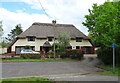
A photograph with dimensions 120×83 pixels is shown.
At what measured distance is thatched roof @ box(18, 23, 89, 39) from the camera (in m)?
34.4

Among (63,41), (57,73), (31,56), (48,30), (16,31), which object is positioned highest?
(16,31)

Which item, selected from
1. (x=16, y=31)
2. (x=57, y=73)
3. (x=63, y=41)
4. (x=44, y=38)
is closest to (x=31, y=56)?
(x=63, y=41)

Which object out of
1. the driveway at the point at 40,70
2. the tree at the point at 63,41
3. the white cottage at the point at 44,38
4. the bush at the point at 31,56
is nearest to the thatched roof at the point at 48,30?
the white cottage at the point at 44,38

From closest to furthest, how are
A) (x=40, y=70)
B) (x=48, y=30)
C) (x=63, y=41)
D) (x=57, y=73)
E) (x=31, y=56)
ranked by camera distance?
1. (x=57, y=73)
2. (x=40, y=70)
3. (x=31, y=56)
4. (x=63, y=41)
5. (x=48, y=30)

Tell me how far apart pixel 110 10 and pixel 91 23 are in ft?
35.3

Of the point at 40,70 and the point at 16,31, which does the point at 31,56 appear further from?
the point at 16,31

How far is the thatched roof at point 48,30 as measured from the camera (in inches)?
1353

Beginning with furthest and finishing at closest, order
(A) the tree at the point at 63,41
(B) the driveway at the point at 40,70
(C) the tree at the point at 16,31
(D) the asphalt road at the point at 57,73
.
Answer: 1. (C) the tree at the point at 16,31
2. (A) the tree at the point at 63,41
3. (B) the driveway at the point at 40,70
4. (D) the asphalt road at the point at 57,73

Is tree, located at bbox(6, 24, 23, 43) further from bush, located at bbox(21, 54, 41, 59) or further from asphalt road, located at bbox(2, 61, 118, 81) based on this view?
asphalt road, located at bbox(2, 61, 118, 81)

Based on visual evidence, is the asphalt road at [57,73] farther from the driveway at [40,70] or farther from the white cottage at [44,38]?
the white cottage at [44,38]

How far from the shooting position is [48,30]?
36.6 meters

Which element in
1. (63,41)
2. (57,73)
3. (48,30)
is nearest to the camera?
(57,73)

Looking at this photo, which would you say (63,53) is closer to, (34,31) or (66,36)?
(66,36)

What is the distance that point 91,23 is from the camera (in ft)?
83.5
